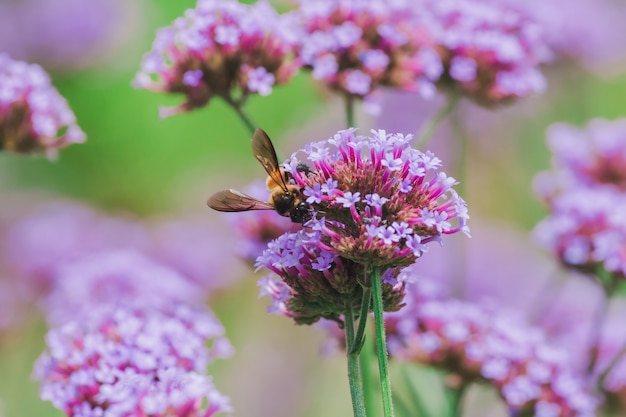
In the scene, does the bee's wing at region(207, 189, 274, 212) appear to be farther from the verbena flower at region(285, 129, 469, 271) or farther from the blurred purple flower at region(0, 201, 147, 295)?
the blurred purple flower at region(0, 201, 147, 295)

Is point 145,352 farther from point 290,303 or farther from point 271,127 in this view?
point 271,127

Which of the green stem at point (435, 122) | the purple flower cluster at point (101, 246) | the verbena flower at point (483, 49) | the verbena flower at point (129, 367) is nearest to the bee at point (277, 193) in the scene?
the verbena flower at point (129, 367)

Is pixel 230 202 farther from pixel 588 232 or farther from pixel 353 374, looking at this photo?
pixel 588 232

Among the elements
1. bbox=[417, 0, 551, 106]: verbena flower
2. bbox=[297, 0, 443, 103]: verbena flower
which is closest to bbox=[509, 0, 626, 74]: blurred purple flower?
bbox=[417, 0, 551, 106]: verbena flower

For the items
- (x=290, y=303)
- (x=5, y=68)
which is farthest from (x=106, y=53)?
(x=290, y=303)

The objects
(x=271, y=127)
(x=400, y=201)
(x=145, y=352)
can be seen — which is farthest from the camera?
(x=271, y=127)
